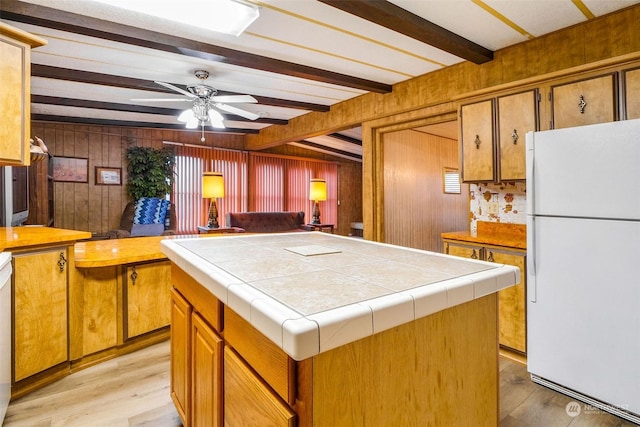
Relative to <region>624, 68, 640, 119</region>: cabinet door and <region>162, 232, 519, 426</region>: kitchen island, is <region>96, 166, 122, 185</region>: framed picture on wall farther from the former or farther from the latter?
<region>624, 68, 640, 119</region>: cabinet door

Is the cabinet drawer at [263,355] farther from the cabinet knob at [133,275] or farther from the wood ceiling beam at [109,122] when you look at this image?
the wood ceiling beam at [109,122]

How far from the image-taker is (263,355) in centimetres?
88

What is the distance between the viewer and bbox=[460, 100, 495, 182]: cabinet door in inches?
110

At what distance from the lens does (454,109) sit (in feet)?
10.5

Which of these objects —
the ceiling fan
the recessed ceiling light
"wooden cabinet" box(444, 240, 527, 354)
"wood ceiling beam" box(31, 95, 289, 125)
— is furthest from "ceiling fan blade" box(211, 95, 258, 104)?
"wooden cabinet" box(444, 240, 527, 354)

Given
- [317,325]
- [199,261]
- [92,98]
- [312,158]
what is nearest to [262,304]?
[317,325]

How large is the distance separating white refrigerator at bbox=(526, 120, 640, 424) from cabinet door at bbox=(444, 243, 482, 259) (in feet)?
1.62

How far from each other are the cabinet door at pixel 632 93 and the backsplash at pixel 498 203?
921mm

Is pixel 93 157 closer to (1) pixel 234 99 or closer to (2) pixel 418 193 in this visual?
(1) pixel 234 99

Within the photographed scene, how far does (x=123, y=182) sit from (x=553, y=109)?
6.40 metres

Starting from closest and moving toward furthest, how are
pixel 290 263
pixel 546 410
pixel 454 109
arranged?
pixel 290 263, pixel 546 410, pixel 454 109

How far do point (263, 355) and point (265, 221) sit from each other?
19.0ft

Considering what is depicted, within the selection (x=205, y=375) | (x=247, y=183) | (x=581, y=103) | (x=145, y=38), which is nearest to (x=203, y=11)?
(x=145, y=38)

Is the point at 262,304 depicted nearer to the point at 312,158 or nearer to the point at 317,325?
the point at 317,325
